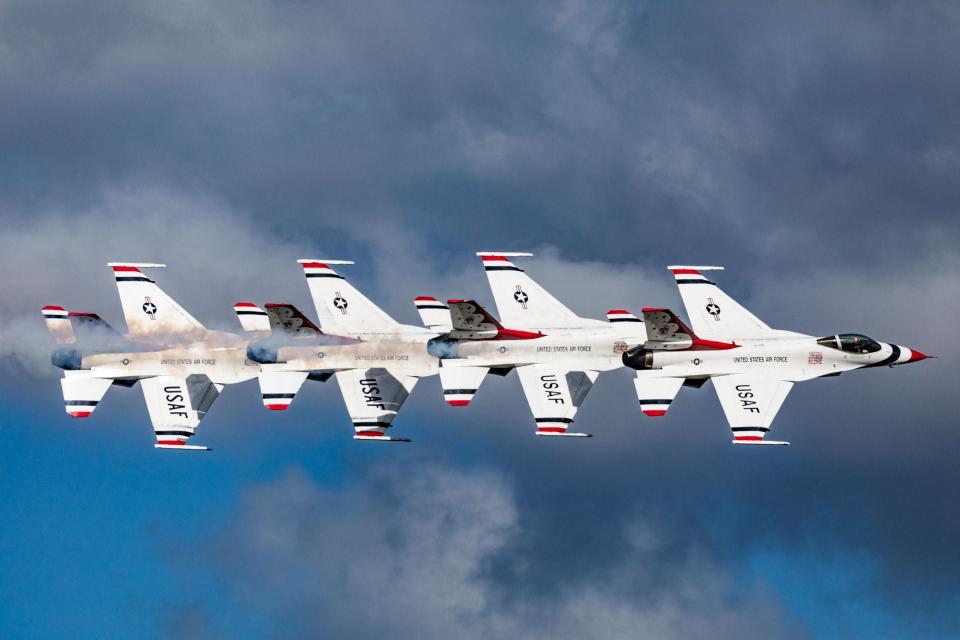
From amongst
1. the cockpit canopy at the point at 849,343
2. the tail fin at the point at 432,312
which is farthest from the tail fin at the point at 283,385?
the cockpit canopy at the point at 849,343

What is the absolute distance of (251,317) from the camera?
146m

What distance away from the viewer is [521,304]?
144125 millimetres

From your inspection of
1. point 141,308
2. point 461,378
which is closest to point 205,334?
point 141,308

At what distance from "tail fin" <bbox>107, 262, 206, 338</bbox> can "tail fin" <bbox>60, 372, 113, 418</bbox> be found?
3643 millimetres

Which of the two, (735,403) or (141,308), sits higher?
(141,308)

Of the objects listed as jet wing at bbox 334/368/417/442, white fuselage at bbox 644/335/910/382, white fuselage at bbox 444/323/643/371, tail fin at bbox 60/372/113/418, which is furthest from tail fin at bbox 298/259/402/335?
white fuselage at bbox 644/335/910/382

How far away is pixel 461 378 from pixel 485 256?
930 centimetres

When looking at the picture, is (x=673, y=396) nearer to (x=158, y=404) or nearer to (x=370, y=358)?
(x=370, y=358)

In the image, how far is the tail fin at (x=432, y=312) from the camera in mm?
144000

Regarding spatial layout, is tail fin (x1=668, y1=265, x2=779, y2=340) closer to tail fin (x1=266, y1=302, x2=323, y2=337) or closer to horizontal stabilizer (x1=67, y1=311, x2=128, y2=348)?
tail fin (x1=266, y1=302, x2=323, y2=337)

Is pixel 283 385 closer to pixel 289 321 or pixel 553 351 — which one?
pixel 289 321

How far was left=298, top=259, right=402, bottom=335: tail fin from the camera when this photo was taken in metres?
144

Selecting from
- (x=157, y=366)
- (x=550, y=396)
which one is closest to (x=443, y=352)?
(x=550, y=396)

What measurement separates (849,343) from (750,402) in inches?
264
